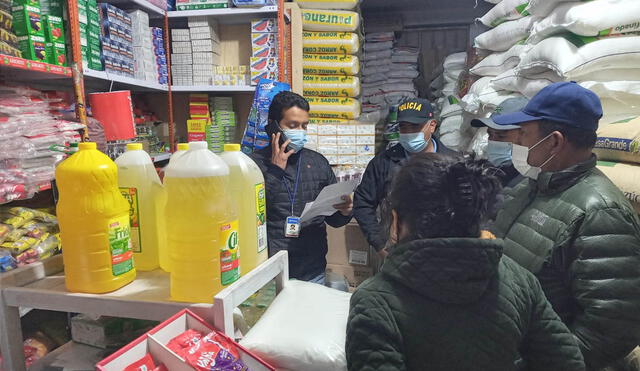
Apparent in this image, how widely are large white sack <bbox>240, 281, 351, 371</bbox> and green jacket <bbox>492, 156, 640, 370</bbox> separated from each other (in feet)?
2.47

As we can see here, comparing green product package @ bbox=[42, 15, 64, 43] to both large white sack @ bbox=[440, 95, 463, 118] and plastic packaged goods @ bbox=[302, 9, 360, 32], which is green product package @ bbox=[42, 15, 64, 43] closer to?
plastic packaged goods @ bbox=[302, 9, 360, 32]

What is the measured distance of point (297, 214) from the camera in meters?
2.24

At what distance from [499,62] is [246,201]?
276 cm

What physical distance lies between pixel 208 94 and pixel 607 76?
9.47ft

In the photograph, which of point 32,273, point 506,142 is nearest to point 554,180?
point 506,142

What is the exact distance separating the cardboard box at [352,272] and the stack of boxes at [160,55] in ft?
6.69

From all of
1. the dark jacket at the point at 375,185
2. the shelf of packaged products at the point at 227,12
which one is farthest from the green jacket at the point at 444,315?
the shelf of packaged products at the point at 227,12

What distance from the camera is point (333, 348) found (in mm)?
901

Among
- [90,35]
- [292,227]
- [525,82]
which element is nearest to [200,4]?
[90,35]

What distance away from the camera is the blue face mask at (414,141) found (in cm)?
250

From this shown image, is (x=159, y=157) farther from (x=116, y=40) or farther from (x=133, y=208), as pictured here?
(x=133, y=208)

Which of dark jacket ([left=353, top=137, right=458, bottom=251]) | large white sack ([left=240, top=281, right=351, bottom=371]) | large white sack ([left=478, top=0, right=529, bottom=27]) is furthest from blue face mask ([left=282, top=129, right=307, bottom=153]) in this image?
large white sack ([left=478, top=0, right=529, bottom=27])

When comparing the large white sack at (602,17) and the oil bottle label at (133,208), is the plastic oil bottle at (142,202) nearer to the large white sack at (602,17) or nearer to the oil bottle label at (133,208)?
the oil bottle label at (133,208)

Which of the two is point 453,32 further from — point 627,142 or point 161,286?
point 161,286
